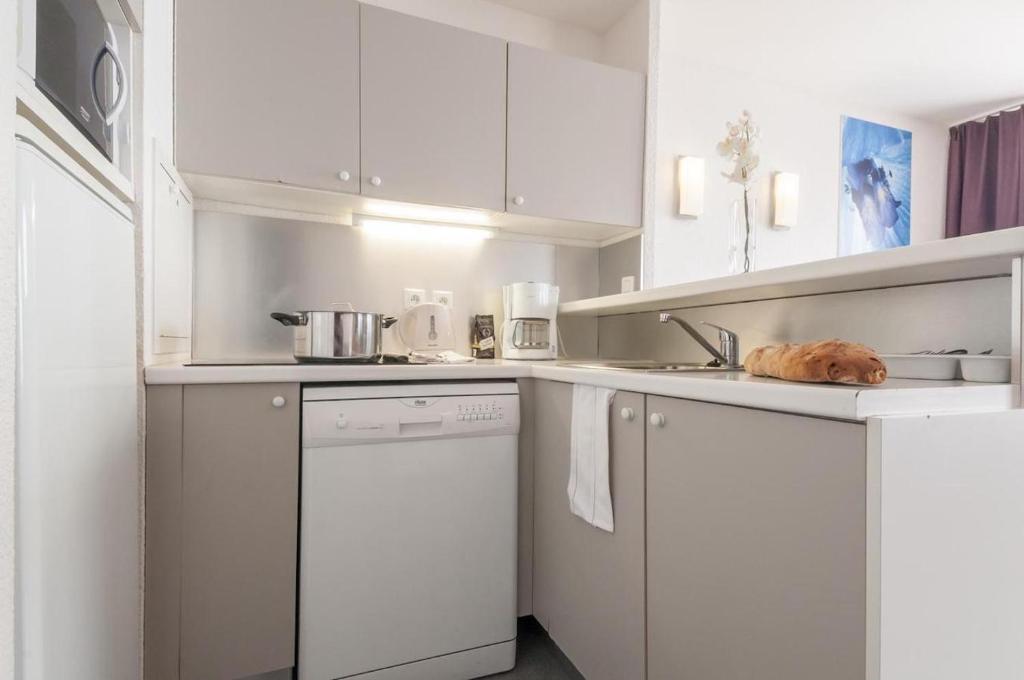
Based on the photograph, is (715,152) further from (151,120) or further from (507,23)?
(151,120)

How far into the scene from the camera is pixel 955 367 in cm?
90

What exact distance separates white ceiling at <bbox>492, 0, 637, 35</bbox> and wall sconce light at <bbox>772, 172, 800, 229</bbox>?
1.35 meters

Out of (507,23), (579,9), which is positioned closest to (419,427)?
(507,23)

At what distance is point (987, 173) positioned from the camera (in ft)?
11.3

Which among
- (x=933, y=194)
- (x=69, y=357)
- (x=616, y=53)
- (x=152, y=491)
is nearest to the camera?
(x=69, y=357)

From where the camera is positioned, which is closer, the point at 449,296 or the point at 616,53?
the point at 449,296

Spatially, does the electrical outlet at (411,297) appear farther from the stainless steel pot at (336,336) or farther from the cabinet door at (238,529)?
the cabinet door at (238,529)

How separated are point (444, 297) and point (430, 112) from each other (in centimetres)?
70

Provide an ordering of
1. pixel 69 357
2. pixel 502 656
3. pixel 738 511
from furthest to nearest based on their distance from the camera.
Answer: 1. pixel 502 656
2. pixel 738 511
3. pixel 69 357

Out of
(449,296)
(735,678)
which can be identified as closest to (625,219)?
(449,296)

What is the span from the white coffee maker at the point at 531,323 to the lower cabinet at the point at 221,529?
0.86m

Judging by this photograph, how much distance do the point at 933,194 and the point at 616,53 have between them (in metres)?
2.87

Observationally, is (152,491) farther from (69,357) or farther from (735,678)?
(735,678)

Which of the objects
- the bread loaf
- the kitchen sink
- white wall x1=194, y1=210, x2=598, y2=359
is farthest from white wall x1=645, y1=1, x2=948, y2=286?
the bread loaf
